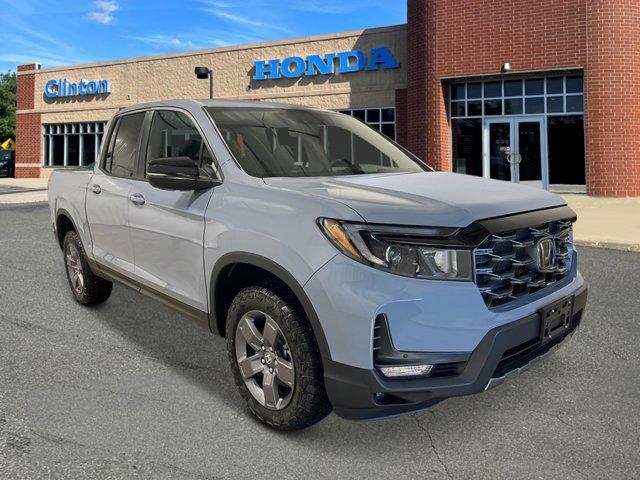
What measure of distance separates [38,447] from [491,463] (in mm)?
2220

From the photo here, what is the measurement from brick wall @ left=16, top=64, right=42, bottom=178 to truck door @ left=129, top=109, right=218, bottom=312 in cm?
3267

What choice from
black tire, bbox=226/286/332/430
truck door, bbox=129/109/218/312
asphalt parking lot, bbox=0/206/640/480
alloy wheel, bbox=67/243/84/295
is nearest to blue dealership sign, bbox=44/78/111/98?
alloy wheel, bbox=67/243/84/295

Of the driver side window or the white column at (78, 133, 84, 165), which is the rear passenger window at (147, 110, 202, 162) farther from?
the white column at (78, 133, 84, 165)

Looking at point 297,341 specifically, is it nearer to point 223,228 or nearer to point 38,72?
point 223,228

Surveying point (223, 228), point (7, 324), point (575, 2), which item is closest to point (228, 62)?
point (575, 2)

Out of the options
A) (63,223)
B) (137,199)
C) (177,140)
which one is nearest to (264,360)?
(137,199)

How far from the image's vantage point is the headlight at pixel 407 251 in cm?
270

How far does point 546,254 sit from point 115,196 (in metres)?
3.19

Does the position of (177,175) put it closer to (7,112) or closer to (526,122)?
(526,122)

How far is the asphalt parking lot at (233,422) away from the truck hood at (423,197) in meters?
1.17

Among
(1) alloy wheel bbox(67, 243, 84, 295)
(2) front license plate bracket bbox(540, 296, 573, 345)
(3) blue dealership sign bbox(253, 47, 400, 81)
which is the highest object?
(3) blue dealership sign bbox(253, 47, 400, 81)

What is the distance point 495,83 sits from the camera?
62.0 ft

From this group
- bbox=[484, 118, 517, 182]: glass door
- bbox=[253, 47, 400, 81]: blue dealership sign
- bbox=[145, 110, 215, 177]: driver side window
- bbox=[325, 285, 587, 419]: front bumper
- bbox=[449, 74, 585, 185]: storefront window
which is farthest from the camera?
bbox=[253, 47, 400, 81]: blue dealership sign

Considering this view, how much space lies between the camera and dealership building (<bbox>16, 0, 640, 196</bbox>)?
16875mm
